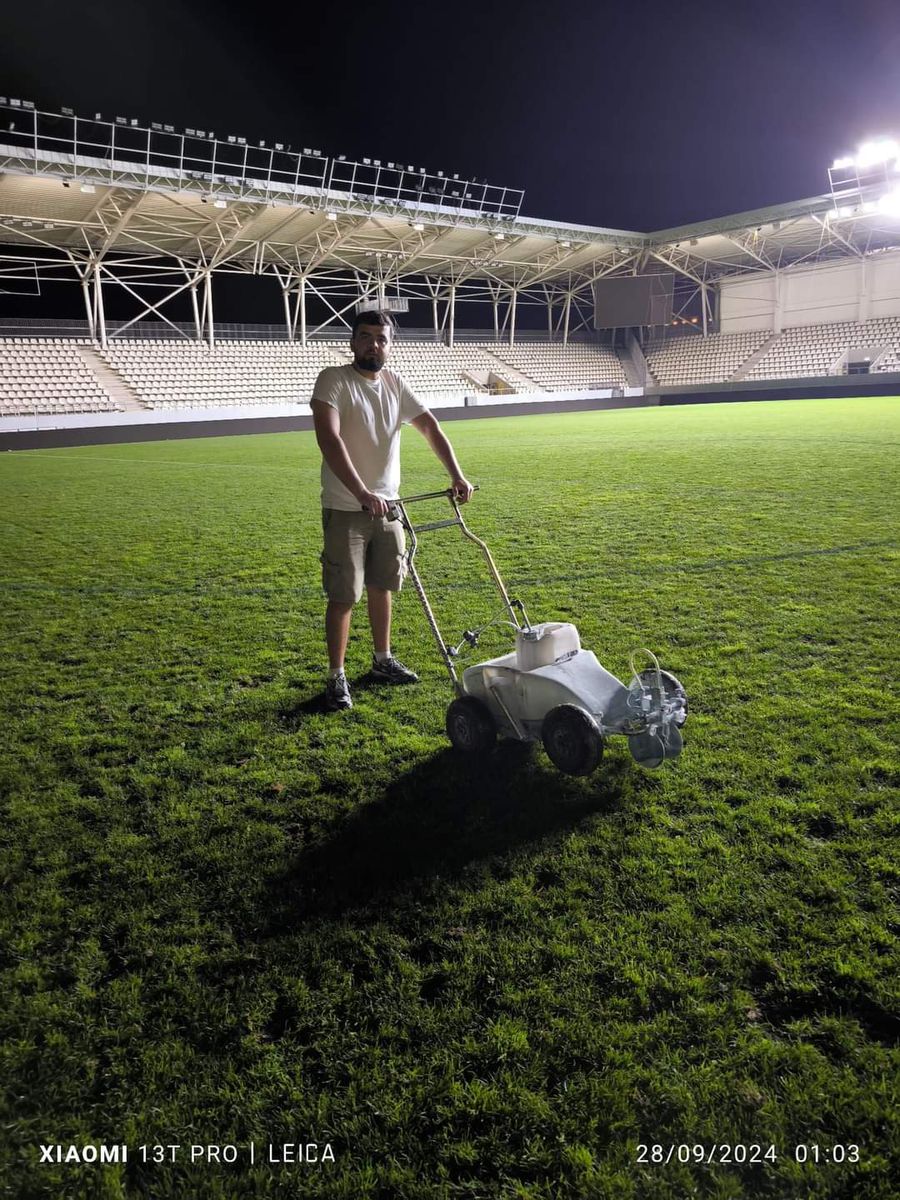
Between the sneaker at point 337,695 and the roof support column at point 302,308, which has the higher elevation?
the roof support column at point 302,308

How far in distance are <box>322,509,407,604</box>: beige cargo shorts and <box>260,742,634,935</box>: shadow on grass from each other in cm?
110

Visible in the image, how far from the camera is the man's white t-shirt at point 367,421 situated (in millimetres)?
3893

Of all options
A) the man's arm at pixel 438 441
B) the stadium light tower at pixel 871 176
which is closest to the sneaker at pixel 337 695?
the man's arm at pixel 438 441

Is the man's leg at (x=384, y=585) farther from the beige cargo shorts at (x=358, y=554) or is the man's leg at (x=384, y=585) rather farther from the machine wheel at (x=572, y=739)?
the machine wheel at (x=572, y=739)

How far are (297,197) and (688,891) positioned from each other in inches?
1435

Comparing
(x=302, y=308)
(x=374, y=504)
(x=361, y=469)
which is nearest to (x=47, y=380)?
(x=302, y=308)

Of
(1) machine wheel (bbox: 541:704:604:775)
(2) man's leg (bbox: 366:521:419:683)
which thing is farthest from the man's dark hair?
(1) machine wheel (bbox: 541:704:604:775)

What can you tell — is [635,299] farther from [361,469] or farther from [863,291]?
[361,469]

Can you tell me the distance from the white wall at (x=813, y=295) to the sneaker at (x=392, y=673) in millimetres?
50233

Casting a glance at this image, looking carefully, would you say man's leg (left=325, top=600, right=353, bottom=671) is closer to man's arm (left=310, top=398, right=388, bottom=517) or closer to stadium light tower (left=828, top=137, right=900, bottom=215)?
man's arm (left=310, top=398, right=388, bottom=517)

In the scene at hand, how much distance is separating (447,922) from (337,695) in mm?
1912

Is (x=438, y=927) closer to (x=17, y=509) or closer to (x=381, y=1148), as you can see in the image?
(x=381, y=1148)

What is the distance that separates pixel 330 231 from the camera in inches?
1481

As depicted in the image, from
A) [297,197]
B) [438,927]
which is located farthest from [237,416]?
[438,927]
